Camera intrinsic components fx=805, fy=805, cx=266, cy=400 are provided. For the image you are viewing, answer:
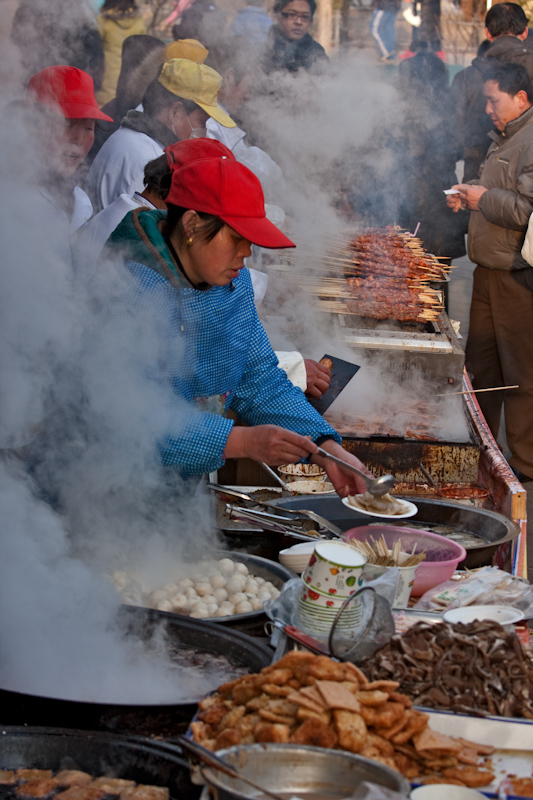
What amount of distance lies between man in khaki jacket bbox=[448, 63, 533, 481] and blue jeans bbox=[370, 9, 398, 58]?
524cm

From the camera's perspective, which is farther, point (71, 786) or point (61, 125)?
point (61, 125)

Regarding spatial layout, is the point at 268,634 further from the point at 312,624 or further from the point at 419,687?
the point at 419,687

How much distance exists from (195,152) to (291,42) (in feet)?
14.5

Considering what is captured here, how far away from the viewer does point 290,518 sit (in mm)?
2695

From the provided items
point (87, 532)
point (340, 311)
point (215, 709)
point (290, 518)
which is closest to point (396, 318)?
point (340, 311)

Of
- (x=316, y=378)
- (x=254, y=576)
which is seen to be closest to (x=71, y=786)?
(x=254, y=576)

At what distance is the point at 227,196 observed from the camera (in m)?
2.27

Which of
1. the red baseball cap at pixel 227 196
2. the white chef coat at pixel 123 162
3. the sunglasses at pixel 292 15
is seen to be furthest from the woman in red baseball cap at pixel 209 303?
the sunglasses at pixel 292 15

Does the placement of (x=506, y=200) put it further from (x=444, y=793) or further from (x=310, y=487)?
(x=444, y=793)

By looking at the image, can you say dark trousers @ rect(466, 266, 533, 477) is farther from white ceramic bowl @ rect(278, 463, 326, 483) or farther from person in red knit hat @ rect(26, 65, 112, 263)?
person in red knit hat @ rect(26, 65, 112, 263)

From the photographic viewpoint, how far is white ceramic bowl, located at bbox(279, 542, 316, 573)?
2359 mm

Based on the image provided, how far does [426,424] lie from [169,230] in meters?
1.78

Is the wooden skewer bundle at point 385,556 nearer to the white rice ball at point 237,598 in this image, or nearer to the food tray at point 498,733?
the white rice ball at point 237,598

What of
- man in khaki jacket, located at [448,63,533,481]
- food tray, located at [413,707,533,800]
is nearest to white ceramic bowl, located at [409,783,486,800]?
food tray, located at [413,707,533,800]
